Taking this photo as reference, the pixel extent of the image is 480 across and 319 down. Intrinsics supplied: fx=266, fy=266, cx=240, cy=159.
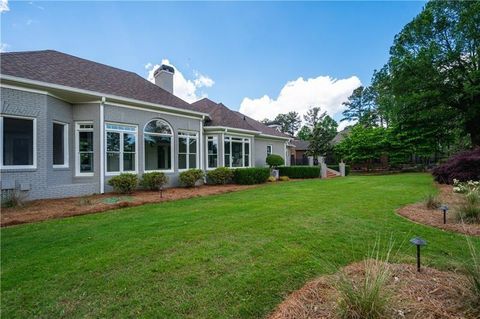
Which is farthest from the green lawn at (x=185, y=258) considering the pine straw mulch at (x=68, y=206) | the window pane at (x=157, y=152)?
the window pane at (x=157, y=152)

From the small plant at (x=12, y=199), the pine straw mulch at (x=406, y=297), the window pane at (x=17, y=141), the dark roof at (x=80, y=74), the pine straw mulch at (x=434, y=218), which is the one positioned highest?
the dark roof at (x=80, y=74)

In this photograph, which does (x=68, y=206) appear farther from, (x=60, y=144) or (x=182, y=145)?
(x=182, y=145)

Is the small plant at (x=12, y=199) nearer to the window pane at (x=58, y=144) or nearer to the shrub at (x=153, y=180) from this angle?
the window pane at (x=58, y=144)

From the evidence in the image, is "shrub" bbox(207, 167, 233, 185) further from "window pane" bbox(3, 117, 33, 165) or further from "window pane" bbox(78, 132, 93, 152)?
"window pane" bbox(3, 117, 33, 165)

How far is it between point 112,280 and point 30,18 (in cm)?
1246

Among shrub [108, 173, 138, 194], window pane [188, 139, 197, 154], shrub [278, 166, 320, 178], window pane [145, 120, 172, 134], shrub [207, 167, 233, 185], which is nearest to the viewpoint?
shrub [108, 173, 138, 194]

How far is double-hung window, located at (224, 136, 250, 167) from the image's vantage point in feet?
55.6

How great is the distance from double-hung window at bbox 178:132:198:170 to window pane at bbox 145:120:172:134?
797 millimetres

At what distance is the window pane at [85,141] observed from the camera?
1136 cm

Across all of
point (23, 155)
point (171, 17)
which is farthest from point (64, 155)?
point (171, 17)

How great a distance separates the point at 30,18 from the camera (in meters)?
10.8

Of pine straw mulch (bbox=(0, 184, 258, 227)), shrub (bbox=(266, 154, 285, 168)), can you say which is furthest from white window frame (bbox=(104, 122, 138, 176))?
shrub (bbox=(266, 154, 285, 168))

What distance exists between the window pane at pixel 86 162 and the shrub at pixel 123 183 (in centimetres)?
124

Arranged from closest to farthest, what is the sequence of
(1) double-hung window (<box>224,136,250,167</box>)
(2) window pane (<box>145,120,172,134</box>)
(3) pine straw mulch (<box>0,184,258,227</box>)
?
(3) pine straw mulch (<box>0,184,258,227</box>), (2) window pane (<box>145,120,172,134</box>), (1) double-hung window (<box>224,136,250,167</box>)
